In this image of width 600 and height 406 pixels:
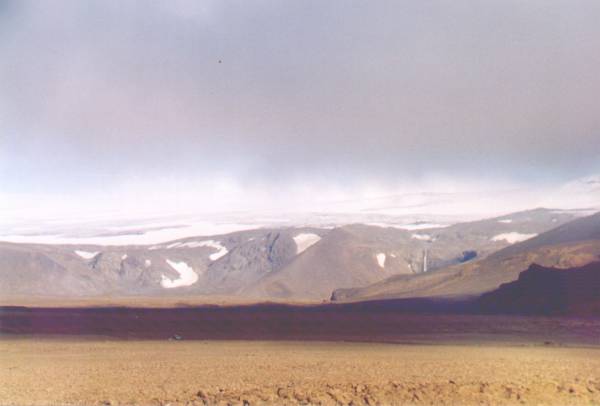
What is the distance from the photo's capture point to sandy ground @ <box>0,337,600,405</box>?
22.3 m

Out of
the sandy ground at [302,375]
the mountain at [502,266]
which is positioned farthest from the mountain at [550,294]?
the sandy ground at [302,375]

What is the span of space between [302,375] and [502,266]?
115 metres

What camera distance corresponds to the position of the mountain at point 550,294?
79.9 meters

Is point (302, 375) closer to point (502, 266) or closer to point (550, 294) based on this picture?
point (550, 294)

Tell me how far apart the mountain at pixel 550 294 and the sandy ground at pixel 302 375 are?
3804 cm

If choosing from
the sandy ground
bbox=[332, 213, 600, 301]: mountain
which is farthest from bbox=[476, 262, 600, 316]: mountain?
the sandy ground

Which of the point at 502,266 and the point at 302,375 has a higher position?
the point at 302,375

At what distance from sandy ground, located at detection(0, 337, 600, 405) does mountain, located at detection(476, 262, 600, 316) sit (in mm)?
38040

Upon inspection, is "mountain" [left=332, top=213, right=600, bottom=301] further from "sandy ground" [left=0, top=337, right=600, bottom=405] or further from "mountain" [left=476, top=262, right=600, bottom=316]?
"sandy ground" [left=0, top=337, right=600, bottom=405]

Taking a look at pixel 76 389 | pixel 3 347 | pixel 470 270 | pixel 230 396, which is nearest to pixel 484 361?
pixel 230 396

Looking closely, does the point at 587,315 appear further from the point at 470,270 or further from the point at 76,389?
the point at 470,270

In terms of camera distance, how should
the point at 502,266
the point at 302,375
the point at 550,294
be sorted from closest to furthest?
the point at 302,375 → the point at 550,294 → the point at 502,266

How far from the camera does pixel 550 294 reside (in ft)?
289

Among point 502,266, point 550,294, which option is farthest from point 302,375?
point 502,266
